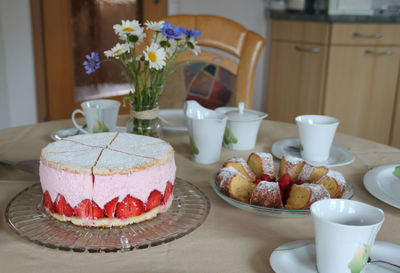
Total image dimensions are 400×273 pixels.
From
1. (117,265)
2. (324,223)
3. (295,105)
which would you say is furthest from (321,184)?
(295,105)

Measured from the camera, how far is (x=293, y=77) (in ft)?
11.4

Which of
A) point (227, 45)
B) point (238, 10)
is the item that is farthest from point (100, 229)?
point (238, 10)

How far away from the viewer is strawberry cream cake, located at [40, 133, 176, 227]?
0.76m

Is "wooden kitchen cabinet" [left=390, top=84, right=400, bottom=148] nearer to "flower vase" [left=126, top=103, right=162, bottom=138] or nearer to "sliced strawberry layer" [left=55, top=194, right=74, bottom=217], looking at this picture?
"flower vase" [left=126, top=103, right=162, bottom=138]

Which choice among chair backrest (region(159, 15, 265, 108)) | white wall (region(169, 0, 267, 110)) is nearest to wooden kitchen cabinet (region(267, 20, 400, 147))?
white wall (region(169, 0, 267, 110))

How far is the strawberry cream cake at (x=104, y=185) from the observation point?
76cm

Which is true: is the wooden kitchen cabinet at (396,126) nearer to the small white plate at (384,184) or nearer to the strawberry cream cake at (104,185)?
the small white plate at (384,184)

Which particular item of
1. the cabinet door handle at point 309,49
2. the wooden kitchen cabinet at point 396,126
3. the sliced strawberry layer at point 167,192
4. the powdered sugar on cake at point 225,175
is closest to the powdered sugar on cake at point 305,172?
the powdered sugar on cake at point 225,175

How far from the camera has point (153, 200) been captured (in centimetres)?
81

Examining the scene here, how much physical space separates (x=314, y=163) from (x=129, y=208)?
51 cm

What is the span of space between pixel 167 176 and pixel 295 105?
2.78 meters

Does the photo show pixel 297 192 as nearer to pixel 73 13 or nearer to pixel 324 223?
pixel 324 223

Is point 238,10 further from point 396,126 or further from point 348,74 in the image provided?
point 396,126

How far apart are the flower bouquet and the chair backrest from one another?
0.67 m
